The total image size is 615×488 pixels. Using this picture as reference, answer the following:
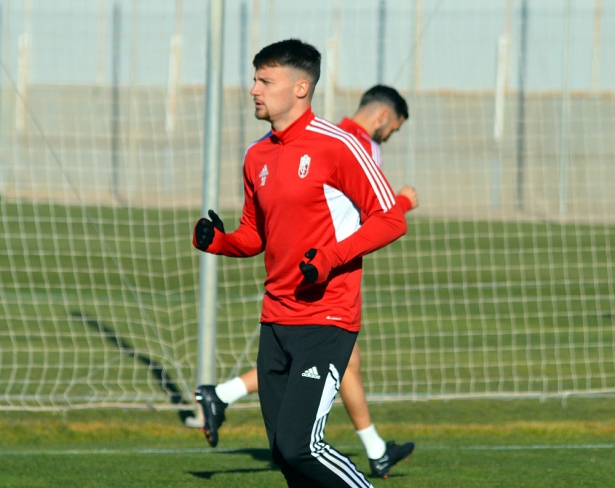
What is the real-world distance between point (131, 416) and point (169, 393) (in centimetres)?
51

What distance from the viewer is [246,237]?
4.53m

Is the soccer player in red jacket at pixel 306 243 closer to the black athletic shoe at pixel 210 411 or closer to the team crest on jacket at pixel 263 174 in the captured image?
the team crest on jacket at pixel 263 174

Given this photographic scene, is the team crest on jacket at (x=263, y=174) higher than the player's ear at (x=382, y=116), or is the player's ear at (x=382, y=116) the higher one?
the player's ear at (x=382, y=116)

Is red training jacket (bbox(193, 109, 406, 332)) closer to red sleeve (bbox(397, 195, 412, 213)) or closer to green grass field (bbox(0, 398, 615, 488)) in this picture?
red sleeve (bbox(397, 195, 412, 213))

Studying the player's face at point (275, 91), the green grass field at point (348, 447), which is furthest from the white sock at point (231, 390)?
the player's face at point (275, 91)

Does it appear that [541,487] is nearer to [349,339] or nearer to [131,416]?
[349,339]

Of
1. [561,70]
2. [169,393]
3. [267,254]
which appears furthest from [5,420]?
[561,70]

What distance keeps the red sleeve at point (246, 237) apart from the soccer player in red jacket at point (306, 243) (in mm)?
63

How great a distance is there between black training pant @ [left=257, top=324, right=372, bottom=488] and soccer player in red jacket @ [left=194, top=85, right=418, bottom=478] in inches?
27.7

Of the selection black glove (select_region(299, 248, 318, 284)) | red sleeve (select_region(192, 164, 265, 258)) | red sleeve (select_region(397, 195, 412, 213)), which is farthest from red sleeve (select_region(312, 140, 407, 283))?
red sleeve (select_region(397, 195, 412, 213))

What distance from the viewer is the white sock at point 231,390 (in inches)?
197

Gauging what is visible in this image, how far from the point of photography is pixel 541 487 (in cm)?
539

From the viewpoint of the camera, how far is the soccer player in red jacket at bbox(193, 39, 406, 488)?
13.1 feet

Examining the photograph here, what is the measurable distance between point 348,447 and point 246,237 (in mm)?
2551
